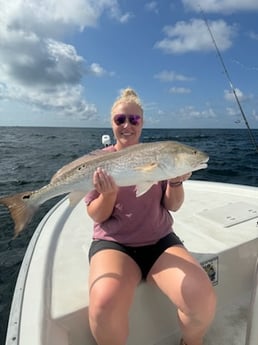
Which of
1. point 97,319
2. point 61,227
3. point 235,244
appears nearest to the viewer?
point 97,319

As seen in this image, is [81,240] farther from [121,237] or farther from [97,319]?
[97,319]

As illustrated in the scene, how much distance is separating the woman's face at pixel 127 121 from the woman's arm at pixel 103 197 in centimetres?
50

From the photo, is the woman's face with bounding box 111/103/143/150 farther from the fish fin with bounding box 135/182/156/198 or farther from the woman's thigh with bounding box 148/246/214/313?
the woman's thigh with bounding box 148/246/214/313

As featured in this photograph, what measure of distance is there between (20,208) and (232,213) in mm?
2604

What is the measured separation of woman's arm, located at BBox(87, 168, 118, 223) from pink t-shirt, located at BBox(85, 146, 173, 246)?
0.08 metres

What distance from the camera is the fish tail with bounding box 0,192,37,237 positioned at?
2352mm

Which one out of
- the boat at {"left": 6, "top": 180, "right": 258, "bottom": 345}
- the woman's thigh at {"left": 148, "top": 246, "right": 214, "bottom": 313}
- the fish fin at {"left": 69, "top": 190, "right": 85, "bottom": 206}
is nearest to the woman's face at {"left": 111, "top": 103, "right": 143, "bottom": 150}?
the fish fin at {"left": 69, "top": 190, "right": 85, "bottom": 206}

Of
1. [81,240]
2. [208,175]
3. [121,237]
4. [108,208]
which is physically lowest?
[208,175]

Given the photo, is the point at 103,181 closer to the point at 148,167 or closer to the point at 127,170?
the point at 127,170

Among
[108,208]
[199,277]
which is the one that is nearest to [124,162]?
[108,208]

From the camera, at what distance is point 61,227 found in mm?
Answer: 3816

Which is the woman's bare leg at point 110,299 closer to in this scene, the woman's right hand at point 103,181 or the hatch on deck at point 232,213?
the woman's right hand at point 103,181

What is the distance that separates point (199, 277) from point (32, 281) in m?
1.21

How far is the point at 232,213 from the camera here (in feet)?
13.3
